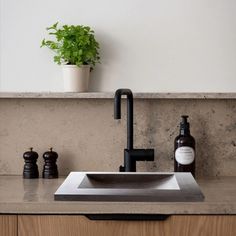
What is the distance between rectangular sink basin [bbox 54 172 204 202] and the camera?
1.55 meters

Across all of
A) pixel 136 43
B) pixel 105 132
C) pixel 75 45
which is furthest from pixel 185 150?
pixel 75 45

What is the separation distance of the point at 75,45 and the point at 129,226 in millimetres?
826

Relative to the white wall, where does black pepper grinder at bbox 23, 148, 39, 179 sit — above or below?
below

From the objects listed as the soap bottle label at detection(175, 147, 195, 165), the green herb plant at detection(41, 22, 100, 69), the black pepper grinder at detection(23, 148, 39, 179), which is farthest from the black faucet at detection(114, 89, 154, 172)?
the black pepper grinder at detection(23, 148, 39, 179)

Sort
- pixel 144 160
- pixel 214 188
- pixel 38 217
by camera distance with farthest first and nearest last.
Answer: pixel 144 160
pixel 214 188
pixel 38 217

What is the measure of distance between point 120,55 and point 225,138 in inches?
22.8

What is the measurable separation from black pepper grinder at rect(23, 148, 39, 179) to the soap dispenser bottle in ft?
1.93

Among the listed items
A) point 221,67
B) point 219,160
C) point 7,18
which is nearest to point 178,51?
point 221,67

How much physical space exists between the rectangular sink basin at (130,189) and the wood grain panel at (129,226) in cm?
7

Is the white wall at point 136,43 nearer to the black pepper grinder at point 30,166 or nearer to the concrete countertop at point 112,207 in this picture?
the black pepper grinder at point 30,166

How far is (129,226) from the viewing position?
152cm

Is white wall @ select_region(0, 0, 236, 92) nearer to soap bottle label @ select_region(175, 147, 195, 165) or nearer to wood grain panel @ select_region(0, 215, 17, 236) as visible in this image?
soap bottle label @ select_region(175, 147, 195, 165)

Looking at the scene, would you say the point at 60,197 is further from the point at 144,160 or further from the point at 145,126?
the point at 145,126

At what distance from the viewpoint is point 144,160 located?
192cm
